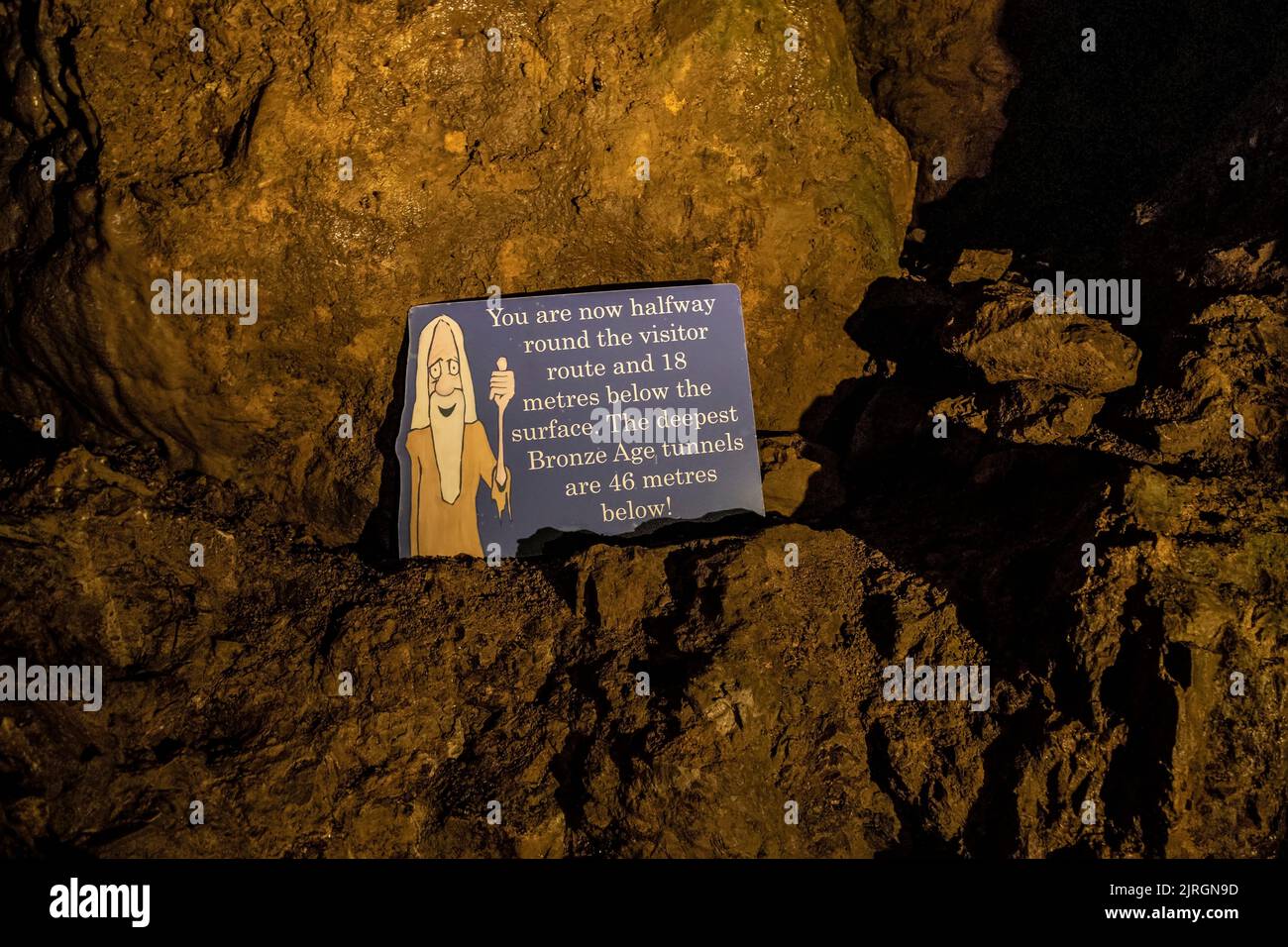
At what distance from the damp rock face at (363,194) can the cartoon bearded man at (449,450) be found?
0.24 meters

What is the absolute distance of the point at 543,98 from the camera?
4.31 metres

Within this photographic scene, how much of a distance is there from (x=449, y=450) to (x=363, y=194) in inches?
43.6

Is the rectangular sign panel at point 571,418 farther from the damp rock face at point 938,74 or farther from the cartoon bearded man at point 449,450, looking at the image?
the damp rock face at point 938,74

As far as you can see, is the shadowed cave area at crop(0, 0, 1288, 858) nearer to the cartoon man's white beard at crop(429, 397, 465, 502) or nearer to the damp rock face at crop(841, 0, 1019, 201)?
the damp rock face at crop(841, 0, 1019, 201)

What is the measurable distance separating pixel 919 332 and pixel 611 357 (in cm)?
144

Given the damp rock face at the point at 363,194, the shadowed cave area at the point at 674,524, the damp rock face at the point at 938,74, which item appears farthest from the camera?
the damp rock face at the point at 938,74

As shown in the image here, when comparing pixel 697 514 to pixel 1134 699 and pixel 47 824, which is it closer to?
pixel 1134 699

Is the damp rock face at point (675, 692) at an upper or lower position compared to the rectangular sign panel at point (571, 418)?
lower

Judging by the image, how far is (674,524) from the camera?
4137 mm

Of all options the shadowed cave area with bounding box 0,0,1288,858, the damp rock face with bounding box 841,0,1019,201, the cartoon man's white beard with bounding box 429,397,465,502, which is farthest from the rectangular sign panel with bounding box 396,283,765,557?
the damp rock face with bounding box 841,0,1019,201

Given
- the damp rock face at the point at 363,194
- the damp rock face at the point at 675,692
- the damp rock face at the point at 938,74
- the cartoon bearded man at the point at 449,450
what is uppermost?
the damp rock face at the point at 938,74

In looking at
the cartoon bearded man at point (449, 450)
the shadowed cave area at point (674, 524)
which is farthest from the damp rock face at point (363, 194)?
the cartoon bearded man at point (449, 450)

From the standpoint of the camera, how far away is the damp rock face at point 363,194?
13.2ft

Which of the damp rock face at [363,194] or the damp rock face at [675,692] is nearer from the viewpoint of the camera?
the damp rock face at [675,692]
